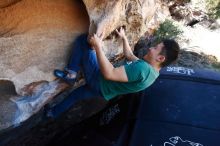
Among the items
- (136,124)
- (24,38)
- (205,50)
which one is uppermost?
(24,38)

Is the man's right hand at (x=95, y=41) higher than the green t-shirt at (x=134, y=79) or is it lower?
higher

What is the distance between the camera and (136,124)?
3.83m

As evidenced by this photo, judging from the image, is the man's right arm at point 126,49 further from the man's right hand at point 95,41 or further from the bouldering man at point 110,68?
the man's right hand at point 95,41

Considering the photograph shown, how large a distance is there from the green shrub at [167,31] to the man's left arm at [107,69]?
11.4 feet

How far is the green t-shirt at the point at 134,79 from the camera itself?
11.6 ft

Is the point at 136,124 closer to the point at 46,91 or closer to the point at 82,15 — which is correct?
the point at 46,91

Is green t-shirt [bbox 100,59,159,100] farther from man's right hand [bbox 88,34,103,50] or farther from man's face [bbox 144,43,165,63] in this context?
man's right hand [bbox 88,34,103,50]

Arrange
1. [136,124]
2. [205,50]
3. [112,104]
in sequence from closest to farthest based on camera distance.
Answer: [136,124] → [112,104] → [205,50]

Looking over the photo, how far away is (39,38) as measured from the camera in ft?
12.8

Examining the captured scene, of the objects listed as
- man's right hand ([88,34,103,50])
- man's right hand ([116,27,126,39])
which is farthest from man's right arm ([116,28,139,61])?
man's right hand ([88,34,103,50])

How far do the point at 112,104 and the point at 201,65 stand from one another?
2.88 m

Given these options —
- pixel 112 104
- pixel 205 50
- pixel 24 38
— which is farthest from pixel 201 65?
pixel 24 38

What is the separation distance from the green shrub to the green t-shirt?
3283mm

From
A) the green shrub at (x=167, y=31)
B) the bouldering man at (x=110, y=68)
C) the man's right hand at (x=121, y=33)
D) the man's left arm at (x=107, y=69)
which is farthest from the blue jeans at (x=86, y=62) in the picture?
the green shrub at (x=167, y=31)
